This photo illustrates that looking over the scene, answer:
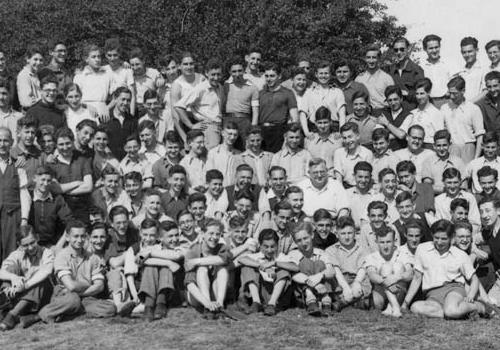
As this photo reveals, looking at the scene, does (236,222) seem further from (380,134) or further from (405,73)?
(405,73)

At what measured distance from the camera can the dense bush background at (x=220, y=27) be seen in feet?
76.1

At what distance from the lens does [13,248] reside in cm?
976

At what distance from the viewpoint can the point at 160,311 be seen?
8.93m

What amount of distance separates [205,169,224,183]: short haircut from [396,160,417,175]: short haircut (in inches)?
82.2

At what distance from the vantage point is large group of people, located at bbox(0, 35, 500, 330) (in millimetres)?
9125

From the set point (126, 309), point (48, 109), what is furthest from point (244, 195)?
point (48, 109)

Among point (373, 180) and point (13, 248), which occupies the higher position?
point (373, 180)

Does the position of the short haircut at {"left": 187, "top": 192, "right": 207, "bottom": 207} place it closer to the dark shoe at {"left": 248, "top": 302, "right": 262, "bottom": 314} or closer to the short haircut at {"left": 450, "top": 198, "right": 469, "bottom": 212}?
the dark shoe at {"left": 248, "top": 302, "right": 262, "bottom": 314}

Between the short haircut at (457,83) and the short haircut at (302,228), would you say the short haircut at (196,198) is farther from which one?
the short haircut at (457,83)

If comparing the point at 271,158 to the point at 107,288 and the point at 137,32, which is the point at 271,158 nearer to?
the point at 107,288

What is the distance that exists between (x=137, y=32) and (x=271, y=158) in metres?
12.9

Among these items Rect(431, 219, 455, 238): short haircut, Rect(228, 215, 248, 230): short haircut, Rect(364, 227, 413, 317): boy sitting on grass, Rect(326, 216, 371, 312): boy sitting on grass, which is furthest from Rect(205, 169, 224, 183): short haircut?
Rect(431, 219, 455, 238): short haircut

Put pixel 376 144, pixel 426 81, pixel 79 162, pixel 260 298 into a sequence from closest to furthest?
1. pixel 260 298
2. pixel 79 162
3. pixel 376 144
4. pixel 426 81

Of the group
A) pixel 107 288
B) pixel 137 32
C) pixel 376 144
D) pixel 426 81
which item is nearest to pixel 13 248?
pixel 107 288
